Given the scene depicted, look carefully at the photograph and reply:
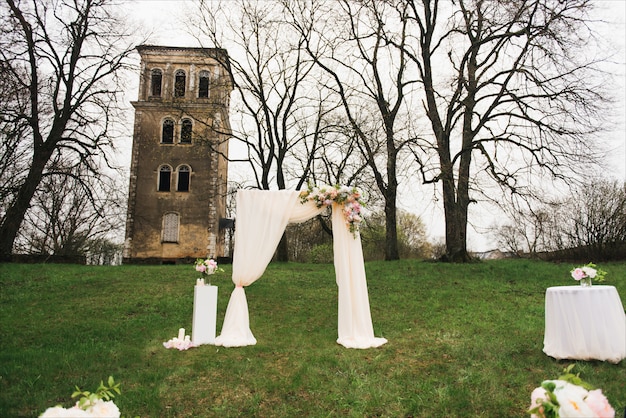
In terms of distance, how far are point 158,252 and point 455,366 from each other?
24.2 m

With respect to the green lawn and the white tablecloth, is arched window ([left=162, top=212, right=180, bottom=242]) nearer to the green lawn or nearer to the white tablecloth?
the green lawn

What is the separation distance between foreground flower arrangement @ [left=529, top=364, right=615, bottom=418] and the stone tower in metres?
27.0

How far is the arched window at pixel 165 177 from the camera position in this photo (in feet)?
94.6

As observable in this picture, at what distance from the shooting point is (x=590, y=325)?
240 inches

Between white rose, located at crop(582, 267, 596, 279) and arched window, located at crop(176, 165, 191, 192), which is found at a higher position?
arched window, located at crop(176, 165, 191, 192)

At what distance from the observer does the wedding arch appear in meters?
8.25

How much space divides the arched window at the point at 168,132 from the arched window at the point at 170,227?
4900 mm

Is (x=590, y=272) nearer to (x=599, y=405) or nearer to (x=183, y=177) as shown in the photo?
(x=599, y=405)

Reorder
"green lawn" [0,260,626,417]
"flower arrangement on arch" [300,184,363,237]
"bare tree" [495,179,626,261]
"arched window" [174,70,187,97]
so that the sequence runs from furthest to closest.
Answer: "arched window" [174,70,187,97], "bare tree" [495,179,626,261], "flower arrangement on arch" [300,184,363,237], "green lawn" [0,260,626,417]

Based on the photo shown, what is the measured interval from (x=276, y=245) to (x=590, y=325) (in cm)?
511

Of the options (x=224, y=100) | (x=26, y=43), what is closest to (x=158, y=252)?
(x=224, y=100)

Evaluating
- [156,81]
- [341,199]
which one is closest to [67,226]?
[156,81]

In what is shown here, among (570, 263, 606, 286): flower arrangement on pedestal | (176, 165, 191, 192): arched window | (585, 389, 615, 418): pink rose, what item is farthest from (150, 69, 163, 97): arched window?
(585, 389, 615, 418): pink rose

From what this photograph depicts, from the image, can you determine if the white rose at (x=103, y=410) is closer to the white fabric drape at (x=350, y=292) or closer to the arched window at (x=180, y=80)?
the white fabric drape at (x=350, y=292)
